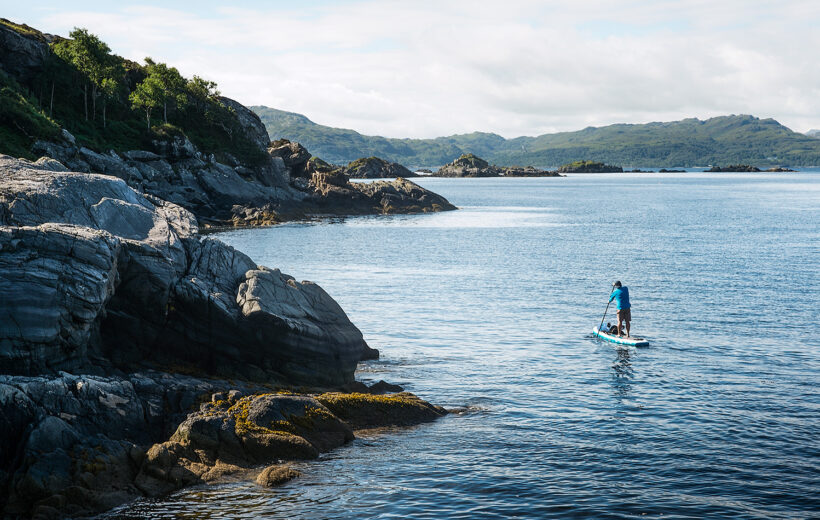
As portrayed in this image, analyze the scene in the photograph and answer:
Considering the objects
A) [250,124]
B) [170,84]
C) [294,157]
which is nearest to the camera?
[170,84]

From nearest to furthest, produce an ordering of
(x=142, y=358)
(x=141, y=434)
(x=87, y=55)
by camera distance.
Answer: (x=141, y=434), (x=142, y=358), (x=87, y=55)

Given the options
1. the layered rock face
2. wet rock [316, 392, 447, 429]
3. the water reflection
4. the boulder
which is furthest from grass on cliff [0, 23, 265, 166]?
the water reflection

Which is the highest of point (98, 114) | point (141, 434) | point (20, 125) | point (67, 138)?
point (98, 114)

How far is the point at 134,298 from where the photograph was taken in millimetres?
23750

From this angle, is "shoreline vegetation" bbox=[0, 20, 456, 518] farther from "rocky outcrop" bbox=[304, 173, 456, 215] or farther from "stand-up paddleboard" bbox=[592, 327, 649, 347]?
"rocky outcrop" bbox=[304, 173, 456, 215]

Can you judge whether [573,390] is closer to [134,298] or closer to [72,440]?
[134,298]

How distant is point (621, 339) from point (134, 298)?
23940mm

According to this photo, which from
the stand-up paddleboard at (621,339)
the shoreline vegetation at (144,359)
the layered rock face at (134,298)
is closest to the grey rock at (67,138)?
the shoreline vegetation at (144,359)

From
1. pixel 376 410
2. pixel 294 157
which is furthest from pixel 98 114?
pixel 376 410

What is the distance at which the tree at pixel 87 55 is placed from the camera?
108625 millimetres

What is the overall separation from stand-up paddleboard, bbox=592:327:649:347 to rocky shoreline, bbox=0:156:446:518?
1414cm

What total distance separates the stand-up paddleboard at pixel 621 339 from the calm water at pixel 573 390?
64 centimetres

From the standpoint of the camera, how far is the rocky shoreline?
57.2 ft

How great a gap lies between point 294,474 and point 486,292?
33287 mm
